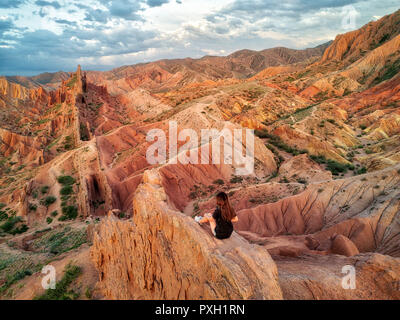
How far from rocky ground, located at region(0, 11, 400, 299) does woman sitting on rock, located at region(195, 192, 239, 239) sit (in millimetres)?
275

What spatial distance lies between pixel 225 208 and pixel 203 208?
1581cm

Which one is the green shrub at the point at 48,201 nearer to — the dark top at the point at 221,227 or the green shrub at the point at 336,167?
the dark top at the point at 221,227

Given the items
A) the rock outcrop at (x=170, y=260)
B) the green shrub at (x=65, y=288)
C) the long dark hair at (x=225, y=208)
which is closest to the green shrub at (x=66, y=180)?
the green shrub at (x=65, y=288)

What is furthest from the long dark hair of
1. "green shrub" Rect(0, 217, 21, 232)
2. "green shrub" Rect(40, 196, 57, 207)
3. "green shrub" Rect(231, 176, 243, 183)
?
"green shrub" Rect(40, 196, 57, 207)

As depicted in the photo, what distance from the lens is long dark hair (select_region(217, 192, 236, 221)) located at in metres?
5.47

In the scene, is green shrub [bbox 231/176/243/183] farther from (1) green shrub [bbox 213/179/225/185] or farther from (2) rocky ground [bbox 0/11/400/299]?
(1) green shrub [bbox 213/179/225/185]

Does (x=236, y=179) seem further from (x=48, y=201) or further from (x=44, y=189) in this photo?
(x=44, y=189)

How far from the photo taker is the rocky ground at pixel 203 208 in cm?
628

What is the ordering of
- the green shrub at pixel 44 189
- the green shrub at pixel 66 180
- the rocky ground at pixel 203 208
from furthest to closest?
the green shrub at pixel 66 180
the green shrub at pixel 44 189
the rocky ground at pixel 203 208

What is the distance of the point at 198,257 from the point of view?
5.77 meters

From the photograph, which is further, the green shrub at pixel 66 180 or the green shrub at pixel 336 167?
the green shrub at pixel 336 167
